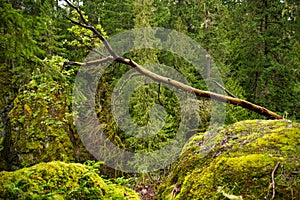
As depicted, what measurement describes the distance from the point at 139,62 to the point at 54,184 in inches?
468

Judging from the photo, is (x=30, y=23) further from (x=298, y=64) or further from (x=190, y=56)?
(x=298, y=64)

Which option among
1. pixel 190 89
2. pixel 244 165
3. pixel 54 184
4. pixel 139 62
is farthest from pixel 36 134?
pixel 244 165

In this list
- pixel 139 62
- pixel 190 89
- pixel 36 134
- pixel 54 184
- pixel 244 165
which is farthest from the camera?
pixel 139 62

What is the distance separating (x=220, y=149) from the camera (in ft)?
9.89

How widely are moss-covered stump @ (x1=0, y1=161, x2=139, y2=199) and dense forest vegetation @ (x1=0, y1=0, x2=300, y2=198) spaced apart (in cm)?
93

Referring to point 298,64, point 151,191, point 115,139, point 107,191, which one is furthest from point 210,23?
point 107,191

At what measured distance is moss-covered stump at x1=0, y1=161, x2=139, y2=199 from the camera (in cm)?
302

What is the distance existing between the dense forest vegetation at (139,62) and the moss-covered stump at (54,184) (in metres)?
0.93

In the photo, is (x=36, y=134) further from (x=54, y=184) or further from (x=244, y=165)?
(x=244, y=165)

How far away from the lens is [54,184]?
128 inches

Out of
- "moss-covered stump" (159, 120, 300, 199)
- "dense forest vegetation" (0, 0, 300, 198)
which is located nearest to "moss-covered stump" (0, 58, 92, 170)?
"dense forest vegetation" (0, 0, 300, 198)

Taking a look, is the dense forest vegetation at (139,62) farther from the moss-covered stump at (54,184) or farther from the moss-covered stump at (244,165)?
the moss-covered stump at (54,184)

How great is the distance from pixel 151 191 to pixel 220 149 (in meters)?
7.12

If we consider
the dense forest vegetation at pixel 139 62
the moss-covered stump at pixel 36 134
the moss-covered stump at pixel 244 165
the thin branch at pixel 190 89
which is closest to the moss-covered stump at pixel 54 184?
the moss-covered stump at pixel 244 165
